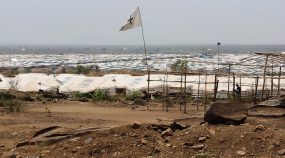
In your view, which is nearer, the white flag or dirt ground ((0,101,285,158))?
dirt ground ((0,101,285,158))

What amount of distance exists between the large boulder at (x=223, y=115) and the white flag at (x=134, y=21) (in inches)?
287

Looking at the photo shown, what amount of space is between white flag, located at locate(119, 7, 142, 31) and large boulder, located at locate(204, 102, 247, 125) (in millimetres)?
7289

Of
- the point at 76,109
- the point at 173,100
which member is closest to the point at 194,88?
the point at 173,100

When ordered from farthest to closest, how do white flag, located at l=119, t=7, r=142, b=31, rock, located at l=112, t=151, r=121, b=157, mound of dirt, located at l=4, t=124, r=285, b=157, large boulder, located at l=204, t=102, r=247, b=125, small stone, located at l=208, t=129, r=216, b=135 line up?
1. white flag, located at l=119, t=7, r=142, b=31
2. large boulder, located at l=204, t=102, r=247, b=125
3. small stone, located at l=208, t=129, r=216, b=135
4. rock, located at l=112, t=151, r=121, b=157
5. mound of dirt, located at l=4, t=124, r=285, b=157

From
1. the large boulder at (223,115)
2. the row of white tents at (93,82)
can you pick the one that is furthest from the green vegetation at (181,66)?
the large boulder at (223,115)

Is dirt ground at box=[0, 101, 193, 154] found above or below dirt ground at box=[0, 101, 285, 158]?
below

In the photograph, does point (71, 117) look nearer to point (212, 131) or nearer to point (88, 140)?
point (88, 140)

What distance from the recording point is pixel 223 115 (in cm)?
907

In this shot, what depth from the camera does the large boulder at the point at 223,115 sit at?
29.6 ft

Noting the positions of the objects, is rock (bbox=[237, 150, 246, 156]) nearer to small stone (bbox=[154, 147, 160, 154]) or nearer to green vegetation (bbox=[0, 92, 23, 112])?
small stone (bbox=[154, 147, 160, 154])

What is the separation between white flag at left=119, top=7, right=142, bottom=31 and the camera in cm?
1598

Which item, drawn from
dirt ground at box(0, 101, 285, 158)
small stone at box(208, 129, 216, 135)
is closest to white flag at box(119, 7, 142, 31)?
dirt ground at box(0, 101, 285, 158)

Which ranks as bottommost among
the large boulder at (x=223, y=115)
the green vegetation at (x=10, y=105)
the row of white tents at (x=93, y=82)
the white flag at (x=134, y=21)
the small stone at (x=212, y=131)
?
the row of white tents at (x=93, y=82)

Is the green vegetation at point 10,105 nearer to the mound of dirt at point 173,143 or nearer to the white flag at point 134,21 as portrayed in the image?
the white flag at point 134,21
